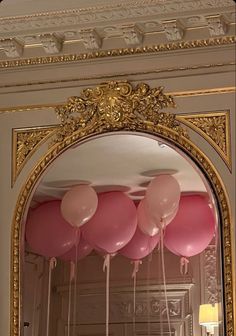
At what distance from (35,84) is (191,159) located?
674 mm

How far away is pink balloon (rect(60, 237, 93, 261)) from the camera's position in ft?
10.1

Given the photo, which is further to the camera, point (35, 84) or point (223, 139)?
point (35, 84)

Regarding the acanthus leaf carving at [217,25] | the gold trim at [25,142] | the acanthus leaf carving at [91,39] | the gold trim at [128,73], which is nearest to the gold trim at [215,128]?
the gold trim at [128,73]

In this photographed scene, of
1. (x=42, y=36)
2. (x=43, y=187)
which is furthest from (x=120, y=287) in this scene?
(x=42, y=36)

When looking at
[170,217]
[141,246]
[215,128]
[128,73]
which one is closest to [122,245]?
[141,246]

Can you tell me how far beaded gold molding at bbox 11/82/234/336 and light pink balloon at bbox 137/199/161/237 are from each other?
0.76ft

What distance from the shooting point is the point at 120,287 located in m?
3.03

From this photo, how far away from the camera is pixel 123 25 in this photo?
3.06 metres

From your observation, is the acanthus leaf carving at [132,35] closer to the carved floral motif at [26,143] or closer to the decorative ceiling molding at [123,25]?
the decorative ceiling molding at [123,25]

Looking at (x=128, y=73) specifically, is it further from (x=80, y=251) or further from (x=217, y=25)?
(x=80, y=251)

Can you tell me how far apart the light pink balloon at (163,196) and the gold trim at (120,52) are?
46 cm

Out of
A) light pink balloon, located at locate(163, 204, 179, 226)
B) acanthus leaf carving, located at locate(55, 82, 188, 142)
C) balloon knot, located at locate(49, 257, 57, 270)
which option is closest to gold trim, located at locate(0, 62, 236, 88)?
acanthus leaf carving, located at locate(55, 82, 188, 142)

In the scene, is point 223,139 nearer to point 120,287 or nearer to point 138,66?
point 138,66

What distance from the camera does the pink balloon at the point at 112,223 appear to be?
3062 mm
